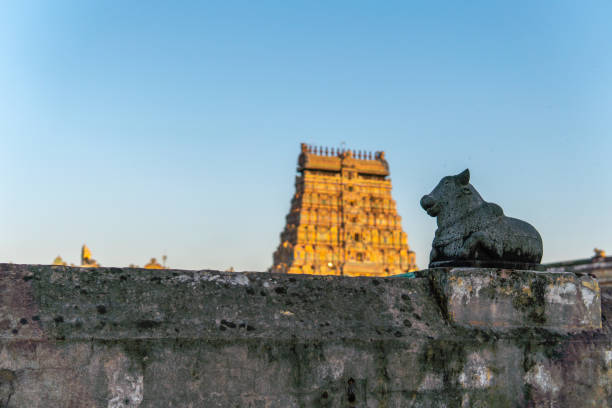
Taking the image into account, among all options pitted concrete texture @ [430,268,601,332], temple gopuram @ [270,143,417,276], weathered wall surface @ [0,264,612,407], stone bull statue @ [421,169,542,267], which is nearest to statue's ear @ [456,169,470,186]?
stone bull statue @ [421,169,542,267]

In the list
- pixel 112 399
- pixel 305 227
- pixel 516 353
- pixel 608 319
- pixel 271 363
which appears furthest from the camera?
pixel 305 227

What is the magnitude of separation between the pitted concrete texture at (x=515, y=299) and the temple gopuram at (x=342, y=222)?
77.3 meters

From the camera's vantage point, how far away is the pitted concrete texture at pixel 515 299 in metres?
4.13

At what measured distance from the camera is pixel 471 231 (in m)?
4.59

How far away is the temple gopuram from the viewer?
276 feet

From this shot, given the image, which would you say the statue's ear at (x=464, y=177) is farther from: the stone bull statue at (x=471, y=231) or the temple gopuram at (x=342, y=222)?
the temple gopuram at (x=342, y=222)

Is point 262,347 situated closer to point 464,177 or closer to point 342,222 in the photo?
point 464,177

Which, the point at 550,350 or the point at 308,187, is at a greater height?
the point at 308,187

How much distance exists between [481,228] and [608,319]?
1177 mm

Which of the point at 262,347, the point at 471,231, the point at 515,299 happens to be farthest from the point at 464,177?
the point at 262,347

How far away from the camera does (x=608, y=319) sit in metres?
4.61

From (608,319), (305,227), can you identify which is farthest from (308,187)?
(608,319)

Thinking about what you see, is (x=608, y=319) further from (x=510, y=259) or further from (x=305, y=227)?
(x=305, y=227)

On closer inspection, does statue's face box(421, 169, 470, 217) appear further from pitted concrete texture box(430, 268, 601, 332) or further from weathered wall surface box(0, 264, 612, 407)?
weathered wall surface box(0, 264, 612, 407)
